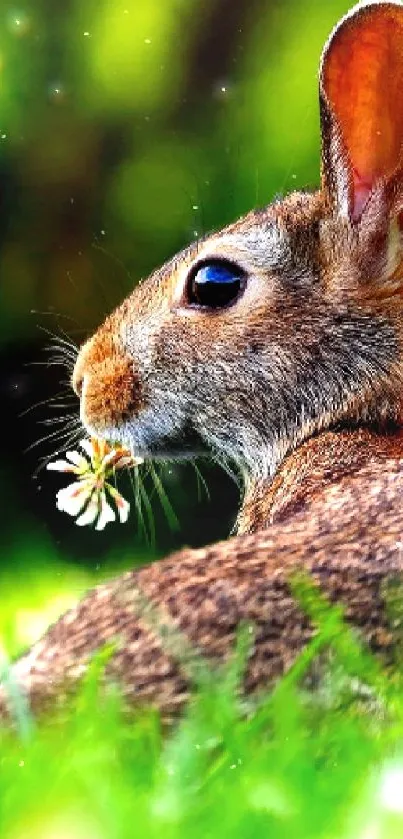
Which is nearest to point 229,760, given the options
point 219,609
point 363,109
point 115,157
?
point 219,609

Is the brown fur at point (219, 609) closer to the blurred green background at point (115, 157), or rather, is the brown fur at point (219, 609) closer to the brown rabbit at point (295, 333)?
the brown rabbit at point (295, 333)

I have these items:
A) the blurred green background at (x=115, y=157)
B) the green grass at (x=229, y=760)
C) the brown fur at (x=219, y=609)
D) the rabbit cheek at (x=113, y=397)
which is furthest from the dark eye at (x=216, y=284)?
the blurred green background at (x=115, y=157)

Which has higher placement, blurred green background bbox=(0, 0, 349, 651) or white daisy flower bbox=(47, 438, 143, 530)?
blurred green background bbox=(0, 0, 349, 651)

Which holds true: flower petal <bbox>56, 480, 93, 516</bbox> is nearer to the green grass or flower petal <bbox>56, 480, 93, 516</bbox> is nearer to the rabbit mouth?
the rabbit mouth

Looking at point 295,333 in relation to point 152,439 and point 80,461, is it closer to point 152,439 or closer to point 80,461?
point 152,439

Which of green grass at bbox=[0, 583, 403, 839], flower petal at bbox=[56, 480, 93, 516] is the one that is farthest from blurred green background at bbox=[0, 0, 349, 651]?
green grass at bbox=[0, 583, 403, 839]

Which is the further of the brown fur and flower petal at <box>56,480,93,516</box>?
flower petal at <box>56,480,93,516</box>

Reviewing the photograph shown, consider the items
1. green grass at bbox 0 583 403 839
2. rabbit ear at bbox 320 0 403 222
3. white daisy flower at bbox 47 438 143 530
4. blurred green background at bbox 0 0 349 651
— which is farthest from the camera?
blurred green background at bbox 0 0 349 651

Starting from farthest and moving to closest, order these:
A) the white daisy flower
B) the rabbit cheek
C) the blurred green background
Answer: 1. the blurred green background
2. the white daisy flower
3. the rabbit cheek
